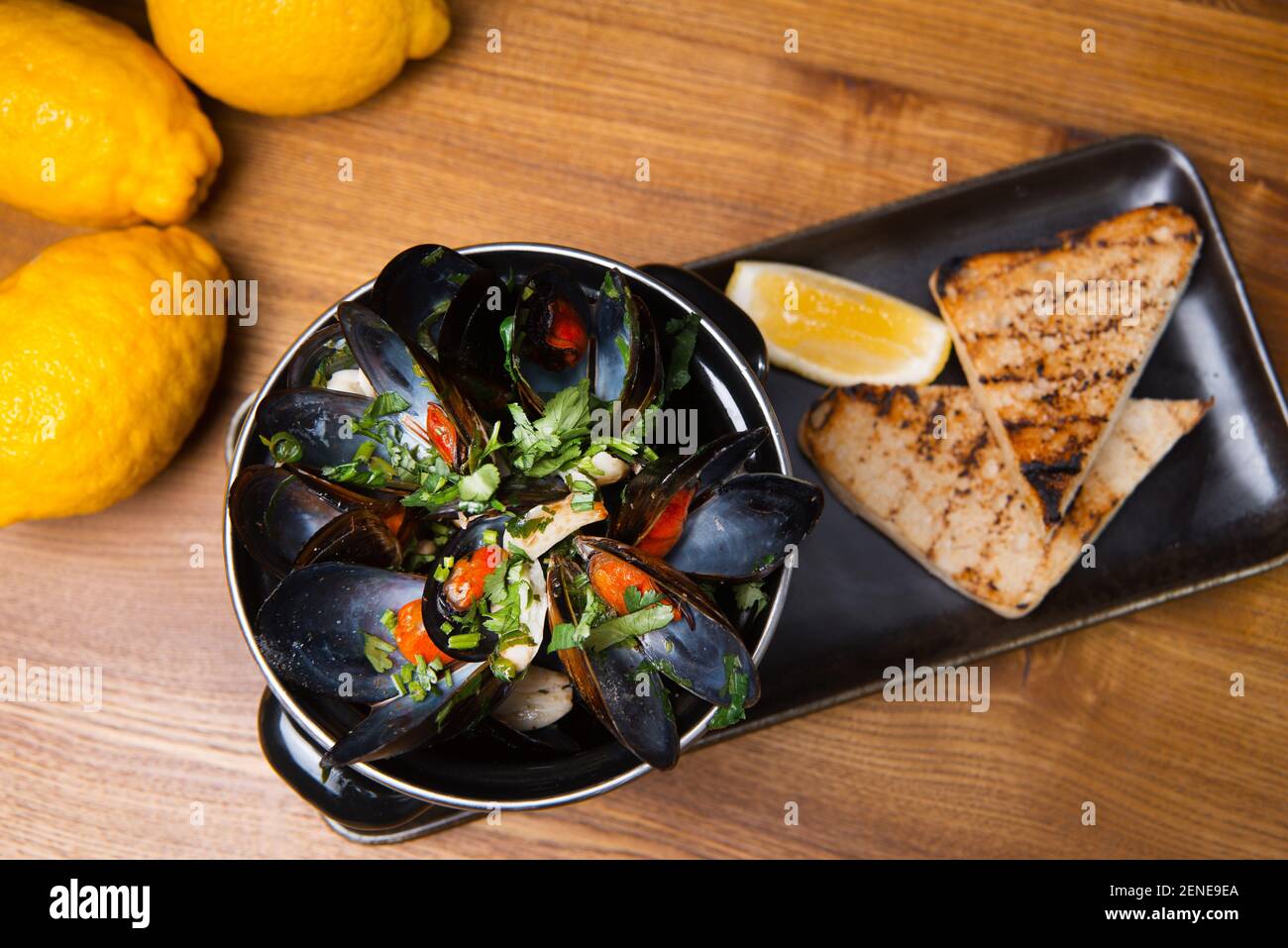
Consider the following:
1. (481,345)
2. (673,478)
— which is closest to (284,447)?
(481,345)

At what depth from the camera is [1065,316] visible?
5.87ft

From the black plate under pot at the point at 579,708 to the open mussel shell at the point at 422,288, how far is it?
0.25ft

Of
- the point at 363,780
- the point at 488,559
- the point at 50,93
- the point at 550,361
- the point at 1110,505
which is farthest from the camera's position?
the point at 1110,505

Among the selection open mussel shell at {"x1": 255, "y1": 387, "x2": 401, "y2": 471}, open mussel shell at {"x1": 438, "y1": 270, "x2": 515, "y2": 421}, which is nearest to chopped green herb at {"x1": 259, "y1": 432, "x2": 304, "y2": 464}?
open mussel shell at {"x1": 255, "y1": 387, "x2": 401, "y2": 471}

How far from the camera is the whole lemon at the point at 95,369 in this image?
1499 millimetres

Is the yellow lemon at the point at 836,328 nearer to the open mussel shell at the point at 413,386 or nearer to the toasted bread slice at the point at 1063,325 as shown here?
the toasted bread slice at the point at 1063,325

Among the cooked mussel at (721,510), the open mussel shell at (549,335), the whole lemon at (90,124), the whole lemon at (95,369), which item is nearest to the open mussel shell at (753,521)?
the cooked mussel at (721,510)

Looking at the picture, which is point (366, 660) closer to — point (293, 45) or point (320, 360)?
point (320, 360)

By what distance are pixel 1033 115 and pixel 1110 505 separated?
766 mm

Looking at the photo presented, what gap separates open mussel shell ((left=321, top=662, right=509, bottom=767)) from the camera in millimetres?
1146

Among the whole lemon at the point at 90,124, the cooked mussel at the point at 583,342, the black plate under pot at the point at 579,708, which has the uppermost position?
the whole lemon at the point at 90,124
